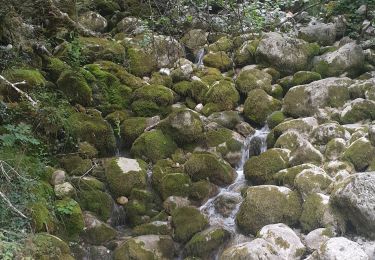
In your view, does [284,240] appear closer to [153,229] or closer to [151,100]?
[153,229]

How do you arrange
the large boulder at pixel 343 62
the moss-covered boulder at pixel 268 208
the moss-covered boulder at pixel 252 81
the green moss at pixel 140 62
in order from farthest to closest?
the green moss at pixel 140 62 < the moss-covered boulder at pixel 252 81 < the large boulder at pixel 343 62 < the moss-covered boulder at pixel 268 208

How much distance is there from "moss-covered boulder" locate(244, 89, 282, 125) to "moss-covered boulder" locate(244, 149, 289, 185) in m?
1.64

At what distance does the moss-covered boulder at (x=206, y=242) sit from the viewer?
603cm

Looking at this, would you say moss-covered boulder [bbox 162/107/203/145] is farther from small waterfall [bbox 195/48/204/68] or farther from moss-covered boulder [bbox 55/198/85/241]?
small waterfall [bbox 195/48/204/68]

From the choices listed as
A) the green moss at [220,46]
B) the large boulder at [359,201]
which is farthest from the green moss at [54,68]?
the large boulder at [359,201]

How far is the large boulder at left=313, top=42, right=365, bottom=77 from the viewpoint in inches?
371

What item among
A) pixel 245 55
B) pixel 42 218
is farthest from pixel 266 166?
pixel 245 55

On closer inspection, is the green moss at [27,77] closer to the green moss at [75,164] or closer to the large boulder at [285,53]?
the green moss at [75,164]

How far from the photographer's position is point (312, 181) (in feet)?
20.8

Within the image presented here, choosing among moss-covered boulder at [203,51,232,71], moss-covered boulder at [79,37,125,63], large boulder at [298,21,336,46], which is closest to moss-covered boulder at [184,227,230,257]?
moss-covered boulder at [203,51,232,71]

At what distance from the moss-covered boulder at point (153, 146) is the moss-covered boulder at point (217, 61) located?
3.40 meters

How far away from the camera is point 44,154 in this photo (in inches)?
258

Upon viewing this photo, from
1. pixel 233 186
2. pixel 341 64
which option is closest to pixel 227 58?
pixel 341 64

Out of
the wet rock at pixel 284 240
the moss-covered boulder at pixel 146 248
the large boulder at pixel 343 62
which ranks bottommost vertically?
the moss-covered boulder at pixel 146 248
